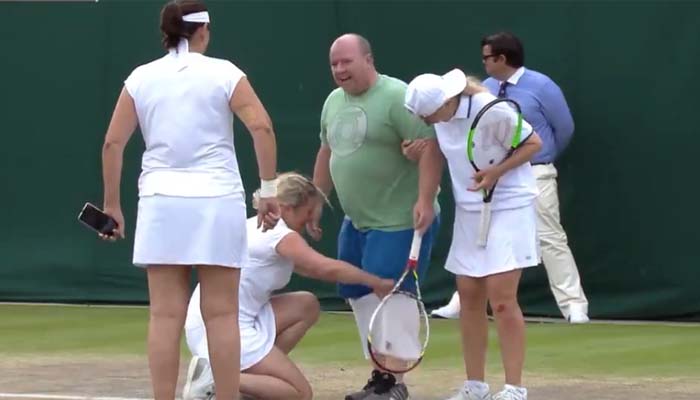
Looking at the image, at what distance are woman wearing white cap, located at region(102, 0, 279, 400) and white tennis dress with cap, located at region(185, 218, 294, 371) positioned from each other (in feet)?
2.43

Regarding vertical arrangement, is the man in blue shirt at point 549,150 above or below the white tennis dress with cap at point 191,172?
below

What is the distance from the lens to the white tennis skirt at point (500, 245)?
7070mm

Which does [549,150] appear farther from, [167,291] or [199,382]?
[167,291]

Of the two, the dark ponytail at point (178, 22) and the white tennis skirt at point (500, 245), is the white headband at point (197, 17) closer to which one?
the dark ponytail at point (178, 22)

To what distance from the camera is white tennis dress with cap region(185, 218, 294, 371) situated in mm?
7195

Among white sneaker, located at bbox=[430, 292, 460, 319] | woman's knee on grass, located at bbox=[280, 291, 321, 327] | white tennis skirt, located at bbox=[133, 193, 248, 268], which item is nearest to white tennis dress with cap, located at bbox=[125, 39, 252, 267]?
white tennis skirt, located at bbox=[133, 193, 248, 268]

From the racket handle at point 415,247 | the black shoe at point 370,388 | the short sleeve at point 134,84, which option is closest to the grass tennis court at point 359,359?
the black shoe at point 370,388

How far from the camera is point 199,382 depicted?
7137mm

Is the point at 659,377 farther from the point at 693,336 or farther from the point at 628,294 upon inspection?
the point at 628,294

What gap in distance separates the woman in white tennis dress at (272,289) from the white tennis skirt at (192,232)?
2.30ft

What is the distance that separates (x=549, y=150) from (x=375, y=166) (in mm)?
3286

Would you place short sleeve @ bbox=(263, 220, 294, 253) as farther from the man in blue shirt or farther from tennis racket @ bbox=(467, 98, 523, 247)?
the man in blue shirt

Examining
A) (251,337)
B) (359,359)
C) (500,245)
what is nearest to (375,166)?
(500,245)

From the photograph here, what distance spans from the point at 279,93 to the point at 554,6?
199cm
